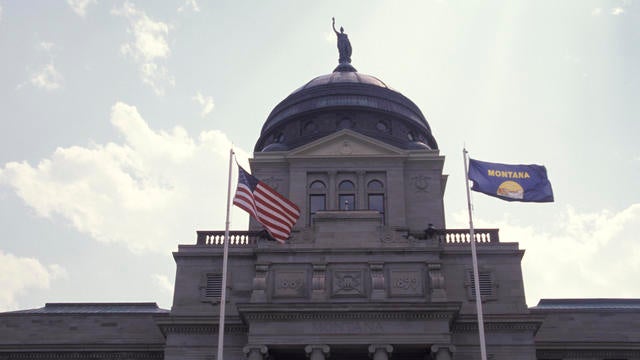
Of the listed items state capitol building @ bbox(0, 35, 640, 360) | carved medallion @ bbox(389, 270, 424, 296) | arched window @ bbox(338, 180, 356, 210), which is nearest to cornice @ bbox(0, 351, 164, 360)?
state capitol building @ bbox(0, 35, 640, 360)

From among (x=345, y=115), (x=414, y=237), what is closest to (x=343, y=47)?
(x=345, y=115)

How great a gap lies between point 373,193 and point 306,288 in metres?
10.8

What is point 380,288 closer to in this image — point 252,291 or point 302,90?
point 252,291

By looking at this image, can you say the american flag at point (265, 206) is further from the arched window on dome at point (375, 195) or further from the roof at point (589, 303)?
the roof at point (589, 303)

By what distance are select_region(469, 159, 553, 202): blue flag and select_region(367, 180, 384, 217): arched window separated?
14.3 m

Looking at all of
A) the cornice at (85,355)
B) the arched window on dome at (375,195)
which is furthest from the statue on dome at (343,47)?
the cornice at (85,355)

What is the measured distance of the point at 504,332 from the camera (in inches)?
1431

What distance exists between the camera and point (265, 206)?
33.9 metres

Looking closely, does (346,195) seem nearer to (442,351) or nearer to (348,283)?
(348,283)

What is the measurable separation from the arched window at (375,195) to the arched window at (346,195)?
91cm

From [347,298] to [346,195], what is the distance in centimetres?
1097

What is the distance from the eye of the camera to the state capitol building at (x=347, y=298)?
3500 centimetres

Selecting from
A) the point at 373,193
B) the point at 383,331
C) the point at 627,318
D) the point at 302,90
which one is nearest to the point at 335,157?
the point at 373,193

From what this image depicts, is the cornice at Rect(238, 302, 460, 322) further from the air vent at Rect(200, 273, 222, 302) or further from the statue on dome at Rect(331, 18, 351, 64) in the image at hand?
the statue on dome at Rect(331, 18, 351, 64)
